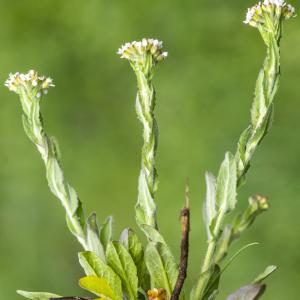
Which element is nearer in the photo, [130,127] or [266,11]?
[266,11]

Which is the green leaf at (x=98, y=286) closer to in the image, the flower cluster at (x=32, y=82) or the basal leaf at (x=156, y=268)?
the basal leaf at (x=156, y=268)

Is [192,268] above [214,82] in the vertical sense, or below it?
below

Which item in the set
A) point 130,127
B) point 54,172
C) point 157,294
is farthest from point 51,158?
point 130,127

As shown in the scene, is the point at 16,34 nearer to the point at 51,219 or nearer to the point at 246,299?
the point at 51,219

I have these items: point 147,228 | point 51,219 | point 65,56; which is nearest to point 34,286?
point 51,219

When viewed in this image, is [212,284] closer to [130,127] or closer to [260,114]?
[260,114]

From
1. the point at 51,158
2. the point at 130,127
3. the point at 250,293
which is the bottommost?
the point at 250,293

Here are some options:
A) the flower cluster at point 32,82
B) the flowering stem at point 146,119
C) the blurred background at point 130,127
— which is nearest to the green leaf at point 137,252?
the flowering stem at point 146,119
